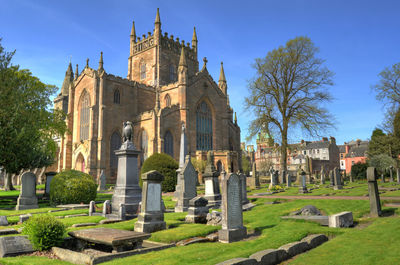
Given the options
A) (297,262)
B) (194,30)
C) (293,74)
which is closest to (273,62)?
(293,74)

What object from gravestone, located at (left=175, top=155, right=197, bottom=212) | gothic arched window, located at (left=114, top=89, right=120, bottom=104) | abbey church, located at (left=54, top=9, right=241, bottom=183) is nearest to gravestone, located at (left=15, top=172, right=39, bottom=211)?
gravestone, located at (left=175, top=155, right=197, bottom=212)

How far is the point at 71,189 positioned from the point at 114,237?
468 inches

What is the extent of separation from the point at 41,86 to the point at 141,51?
75.7 ft

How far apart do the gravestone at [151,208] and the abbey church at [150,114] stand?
2793 centimetres

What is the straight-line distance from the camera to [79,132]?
43.9 meters

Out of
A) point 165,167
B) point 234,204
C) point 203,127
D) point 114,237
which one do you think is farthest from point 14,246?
point 203,127

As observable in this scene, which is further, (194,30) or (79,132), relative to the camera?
(194,30)

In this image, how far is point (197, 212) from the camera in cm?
1090

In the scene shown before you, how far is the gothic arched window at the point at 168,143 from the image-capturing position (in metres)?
40.6

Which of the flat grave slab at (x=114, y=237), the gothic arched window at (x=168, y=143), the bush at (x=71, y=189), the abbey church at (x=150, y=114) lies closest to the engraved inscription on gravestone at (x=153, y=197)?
the flat grave slab at (x=114, y=237)

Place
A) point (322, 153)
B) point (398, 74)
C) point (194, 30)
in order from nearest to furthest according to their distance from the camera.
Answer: point (398, 74) → point (194, 30) → point (322, 153)

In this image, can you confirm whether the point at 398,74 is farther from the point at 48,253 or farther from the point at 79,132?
the point at 79,132

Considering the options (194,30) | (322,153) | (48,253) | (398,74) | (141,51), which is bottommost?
(48,253)

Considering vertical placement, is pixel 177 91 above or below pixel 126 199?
above
